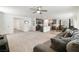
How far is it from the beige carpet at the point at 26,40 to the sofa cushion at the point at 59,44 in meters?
0.08

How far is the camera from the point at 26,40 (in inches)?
48.1

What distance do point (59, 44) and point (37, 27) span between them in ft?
1.20

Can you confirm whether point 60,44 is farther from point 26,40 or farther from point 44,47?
point 26,40

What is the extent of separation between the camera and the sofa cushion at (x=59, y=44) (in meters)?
1.18

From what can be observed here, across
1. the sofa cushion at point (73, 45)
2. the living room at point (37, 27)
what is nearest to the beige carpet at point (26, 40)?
the living room at point (37, 27)

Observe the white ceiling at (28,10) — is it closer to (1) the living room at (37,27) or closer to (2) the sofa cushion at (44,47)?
(1) the living room at (37,27)

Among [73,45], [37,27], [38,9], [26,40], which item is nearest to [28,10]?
[38,9]

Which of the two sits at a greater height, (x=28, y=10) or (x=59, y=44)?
(x=28, y=10)

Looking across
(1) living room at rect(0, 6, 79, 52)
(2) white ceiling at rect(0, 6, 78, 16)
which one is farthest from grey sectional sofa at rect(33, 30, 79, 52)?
(2) white ceiling at rect(0, 6, 78, 16)

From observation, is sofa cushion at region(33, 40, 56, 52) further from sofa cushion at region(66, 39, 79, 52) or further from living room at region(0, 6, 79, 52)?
sofa cushion at region(66, 39, 79, 52)
